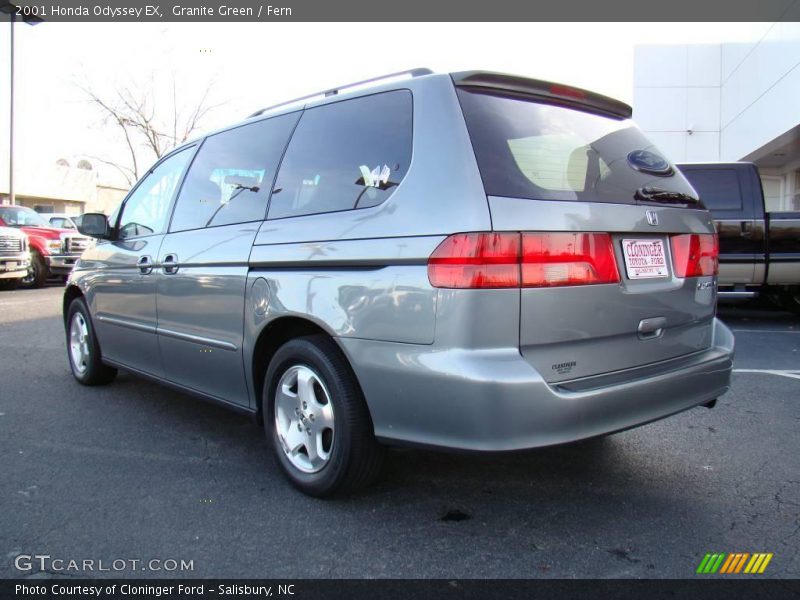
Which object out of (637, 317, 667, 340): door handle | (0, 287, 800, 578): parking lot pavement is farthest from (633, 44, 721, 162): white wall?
(637, 317, 667, 340): door handle

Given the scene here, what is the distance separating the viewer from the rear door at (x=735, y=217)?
8.10m

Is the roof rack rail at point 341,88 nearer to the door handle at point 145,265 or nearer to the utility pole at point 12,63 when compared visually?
the door handle at point 145,265

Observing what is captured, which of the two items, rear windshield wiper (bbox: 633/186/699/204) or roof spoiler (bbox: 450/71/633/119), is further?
rear windshield wiper (bbox: 633/186/699/204)

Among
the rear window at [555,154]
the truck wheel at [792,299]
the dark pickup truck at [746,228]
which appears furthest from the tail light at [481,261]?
the truck wheel at [792,299]

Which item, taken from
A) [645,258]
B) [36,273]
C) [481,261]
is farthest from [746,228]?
[36,273]

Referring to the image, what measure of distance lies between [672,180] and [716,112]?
78.9ft

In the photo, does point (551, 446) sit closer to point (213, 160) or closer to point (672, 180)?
point (672, 180)

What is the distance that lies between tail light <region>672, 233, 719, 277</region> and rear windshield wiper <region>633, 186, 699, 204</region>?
0.17 m

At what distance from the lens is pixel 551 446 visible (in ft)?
7.39

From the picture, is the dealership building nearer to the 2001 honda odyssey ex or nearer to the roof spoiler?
the roof spoiler

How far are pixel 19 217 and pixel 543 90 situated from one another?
1607 centimetres

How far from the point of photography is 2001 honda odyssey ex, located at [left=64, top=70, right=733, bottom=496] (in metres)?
2.22

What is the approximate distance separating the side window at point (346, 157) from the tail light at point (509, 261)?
0.47 meters
